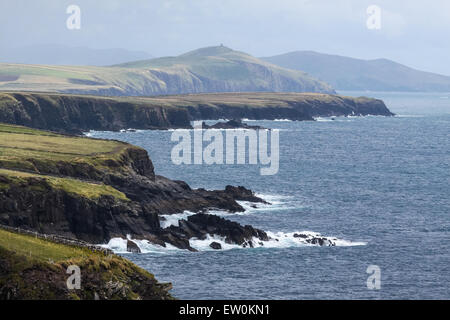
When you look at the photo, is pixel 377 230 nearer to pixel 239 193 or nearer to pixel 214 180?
pixel 239 193

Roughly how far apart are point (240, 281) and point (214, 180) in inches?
3007

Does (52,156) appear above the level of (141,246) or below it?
above

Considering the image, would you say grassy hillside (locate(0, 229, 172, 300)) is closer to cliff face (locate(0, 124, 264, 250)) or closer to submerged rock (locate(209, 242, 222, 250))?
cliff face (locate(0, 124, 264, 250))

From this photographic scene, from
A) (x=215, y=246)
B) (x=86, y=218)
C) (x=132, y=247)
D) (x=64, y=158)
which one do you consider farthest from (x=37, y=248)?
(x=64, y=158)

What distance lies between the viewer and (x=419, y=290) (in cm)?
8256

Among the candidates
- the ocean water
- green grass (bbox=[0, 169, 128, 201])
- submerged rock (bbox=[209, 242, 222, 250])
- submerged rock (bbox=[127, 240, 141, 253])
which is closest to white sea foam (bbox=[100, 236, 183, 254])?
the ocean water

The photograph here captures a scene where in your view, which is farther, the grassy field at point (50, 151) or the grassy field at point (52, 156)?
the grassy field at point (50, 151)

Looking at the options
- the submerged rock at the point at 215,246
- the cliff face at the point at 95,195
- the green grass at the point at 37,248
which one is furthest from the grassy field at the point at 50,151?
the green grass at the point at 37,248

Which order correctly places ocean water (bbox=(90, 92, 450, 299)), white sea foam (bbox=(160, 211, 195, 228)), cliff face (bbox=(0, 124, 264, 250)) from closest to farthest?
1. ocean water (bbox=(90, 92, 450, 299))
2. cliff face (bbox=(0, 124, 264, 250))
3. white sea foam (bbox=(160, 211, 195, 228))

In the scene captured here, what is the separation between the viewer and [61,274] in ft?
213

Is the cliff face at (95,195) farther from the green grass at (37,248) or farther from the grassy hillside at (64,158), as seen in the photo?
the green grass at (37,248)

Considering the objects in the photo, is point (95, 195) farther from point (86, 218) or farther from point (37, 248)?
point (37, 248)

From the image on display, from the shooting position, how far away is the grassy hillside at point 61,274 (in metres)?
63.3

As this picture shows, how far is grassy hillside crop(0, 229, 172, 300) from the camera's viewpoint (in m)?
63.3
